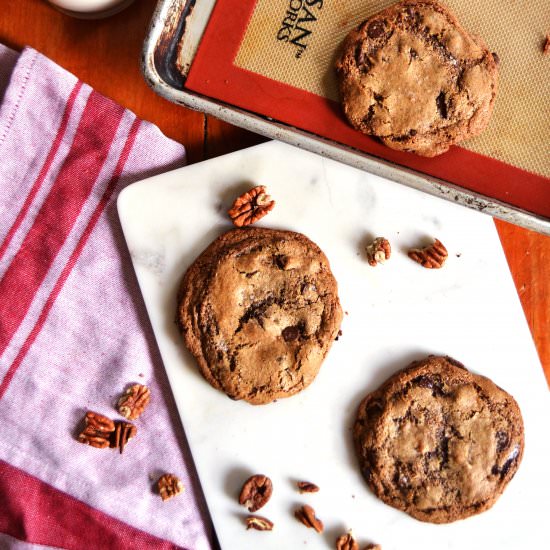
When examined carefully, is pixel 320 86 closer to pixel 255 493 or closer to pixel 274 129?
pixel 274 129

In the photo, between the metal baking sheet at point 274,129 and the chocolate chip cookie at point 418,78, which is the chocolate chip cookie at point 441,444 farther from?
the chocolate chip cookie at point 418,78

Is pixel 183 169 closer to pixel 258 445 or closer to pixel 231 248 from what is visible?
pixel 231 248

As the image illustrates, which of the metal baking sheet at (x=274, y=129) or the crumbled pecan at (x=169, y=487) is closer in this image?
the metal baking sheet at (x=274, y=129)

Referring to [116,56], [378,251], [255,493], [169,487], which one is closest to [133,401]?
[169,487]

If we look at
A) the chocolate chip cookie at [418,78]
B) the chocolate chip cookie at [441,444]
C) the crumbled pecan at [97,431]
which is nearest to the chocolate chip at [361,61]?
the chocolate chip cookie at [418,78]

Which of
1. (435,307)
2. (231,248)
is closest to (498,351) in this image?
(435,307)

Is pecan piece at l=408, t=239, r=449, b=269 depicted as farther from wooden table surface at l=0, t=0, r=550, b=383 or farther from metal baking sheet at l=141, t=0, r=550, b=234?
wooden table surface at l=0, t=0, r=550, b=383

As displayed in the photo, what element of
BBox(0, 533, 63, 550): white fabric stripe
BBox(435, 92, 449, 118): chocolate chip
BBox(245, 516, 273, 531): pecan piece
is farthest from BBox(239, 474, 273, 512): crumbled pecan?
BBox(435, 92, 449, 118): chocolate chip
